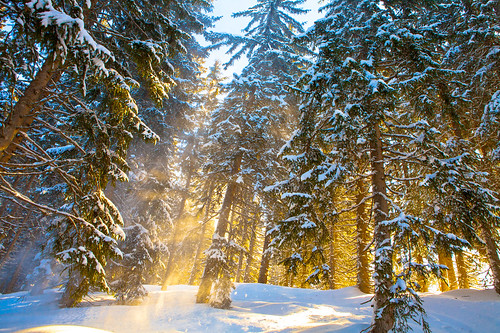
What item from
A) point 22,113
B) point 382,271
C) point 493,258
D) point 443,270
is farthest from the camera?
point 493,258

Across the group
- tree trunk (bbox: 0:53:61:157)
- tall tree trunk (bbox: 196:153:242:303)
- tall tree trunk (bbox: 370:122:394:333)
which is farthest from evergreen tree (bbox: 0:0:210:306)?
tall tree trunk (bbox: 370:122:394:333)

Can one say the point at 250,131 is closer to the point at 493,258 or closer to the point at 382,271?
the point at 382,271

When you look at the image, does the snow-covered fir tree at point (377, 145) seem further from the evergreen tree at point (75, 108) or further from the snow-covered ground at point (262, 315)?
the evergreen tree at point (75, 108)

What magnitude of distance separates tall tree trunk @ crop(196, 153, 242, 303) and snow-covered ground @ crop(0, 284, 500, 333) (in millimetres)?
738

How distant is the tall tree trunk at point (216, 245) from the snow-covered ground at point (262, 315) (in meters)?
0.74

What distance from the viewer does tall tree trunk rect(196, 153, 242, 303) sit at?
10.4 metres

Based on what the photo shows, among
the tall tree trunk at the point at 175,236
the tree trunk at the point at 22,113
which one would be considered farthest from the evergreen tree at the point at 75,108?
the tall tree trunk at the point at 175,236

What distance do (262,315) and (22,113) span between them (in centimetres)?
1003

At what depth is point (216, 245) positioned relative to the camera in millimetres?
10906

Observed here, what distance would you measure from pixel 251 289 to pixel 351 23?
14.3 meters

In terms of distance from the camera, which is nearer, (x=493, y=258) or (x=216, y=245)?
(x=493, y=258)

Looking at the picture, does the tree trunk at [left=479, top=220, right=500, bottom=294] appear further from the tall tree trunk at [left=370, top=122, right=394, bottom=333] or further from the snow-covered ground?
the tall tree trunk at [left=370, top=122, right=394, bottom=333]

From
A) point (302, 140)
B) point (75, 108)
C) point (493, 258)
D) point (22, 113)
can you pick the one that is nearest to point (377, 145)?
point (302, 140)

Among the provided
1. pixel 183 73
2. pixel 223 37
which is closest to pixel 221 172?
pixel 183 73
